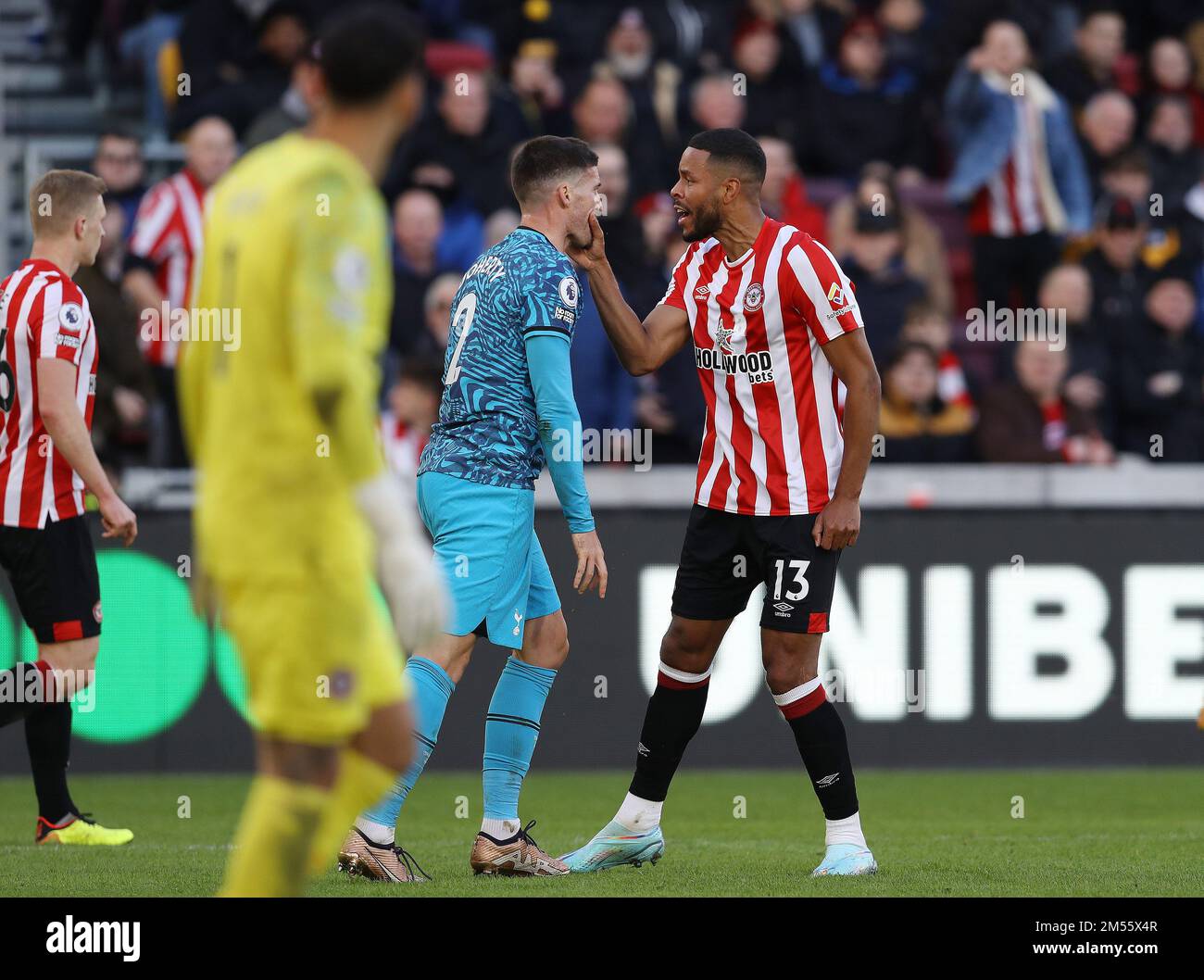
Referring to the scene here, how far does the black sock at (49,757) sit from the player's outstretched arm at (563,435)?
2.43 metres

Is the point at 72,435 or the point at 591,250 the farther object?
the point at 72,435

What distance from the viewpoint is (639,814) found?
6469mm

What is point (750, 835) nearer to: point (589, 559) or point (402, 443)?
point (589, 559)

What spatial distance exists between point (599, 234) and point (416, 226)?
17.5ft

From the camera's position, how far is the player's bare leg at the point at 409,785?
5980mm

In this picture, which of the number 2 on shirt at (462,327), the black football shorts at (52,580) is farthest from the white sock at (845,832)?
the black football shorts at (52,580)

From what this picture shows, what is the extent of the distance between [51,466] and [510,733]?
7.02 feet

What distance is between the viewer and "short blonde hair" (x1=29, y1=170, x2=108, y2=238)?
7.07 meters

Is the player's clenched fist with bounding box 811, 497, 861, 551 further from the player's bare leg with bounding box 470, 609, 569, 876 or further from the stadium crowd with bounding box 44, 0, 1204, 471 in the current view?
the stadium crowd with bounding box 44, 0, 1204, 471

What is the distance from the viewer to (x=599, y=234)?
641cm
